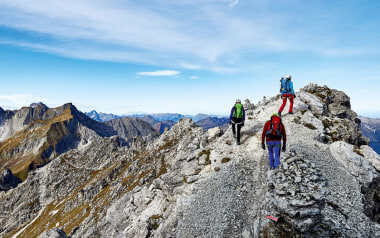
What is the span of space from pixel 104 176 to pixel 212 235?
97759 millimetres

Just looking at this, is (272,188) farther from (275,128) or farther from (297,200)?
(275,128)

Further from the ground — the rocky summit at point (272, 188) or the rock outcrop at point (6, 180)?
the rocky summit at point (272, 188)

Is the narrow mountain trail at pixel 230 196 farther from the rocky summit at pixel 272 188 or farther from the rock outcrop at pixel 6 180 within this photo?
the rock outcrop at pixel 6 180

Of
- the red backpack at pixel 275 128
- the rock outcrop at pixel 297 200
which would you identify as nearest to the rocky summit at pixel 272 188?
the rock outcrop at pixel 297 200

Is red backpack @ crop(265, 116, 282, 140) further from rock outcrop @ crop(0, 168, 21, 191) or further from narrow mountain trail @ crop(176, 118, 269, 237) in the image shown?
rock outcrop @ crop(0, 168, 21, 191)

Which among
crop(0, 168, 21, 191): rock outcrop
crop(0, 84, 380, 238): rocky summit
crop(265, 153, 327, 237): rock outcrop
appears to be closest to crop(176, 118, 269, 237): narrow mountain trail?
crop(0, 84, 380, 238): rocky summit

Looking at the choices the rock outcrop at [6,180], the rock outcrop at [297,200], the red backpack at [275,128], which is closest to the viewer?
the rock outcrop at [297,200]

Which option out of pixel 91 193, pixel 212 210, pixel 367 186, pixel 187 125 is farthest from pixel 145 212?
pixel 91 193

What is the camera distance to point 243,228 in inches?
713

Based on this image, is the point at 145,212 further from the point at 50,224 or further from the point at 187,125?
the point at 50,224

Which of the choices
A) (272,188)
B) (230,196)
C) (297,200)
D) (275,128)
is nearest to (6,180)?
(230,196)

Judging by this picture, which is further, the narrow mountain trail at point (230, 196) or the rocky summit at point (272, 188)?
the narrow mountain trail at point (230, 196)

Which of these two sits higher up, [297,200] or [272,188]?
[297,200]

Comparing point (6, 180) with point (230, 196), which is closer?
point (230, 196)
